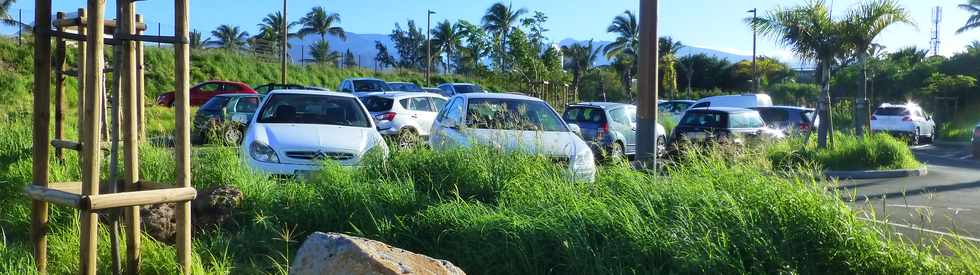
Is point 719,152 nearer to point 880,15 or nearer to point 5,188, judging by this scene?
point 5,188

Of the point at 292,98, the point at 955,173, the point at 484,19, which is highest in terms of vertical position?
the point at 484,19

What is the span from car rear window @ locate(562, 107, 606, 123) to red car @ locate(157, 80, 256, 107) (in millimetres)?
14078

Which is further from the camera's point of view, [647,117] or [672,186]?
[647,117]

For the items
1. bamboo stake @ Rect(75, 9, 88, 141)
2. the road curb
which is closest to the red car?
the road curb

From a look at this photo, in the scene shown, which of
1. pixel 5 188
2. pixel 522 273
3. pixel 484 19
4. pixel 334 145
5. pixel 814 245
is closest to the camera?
pixel 814 245

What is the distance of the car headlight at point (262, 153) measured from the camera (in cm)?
896

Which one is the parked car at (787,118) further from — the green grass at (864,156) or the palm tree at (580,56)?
the palm tree at (580,56)

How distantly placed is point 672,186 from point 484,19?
51765 mm

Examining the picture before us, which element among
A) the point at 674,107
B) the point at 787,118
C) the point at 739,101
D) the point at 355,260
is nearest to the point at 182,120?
the point at 355,260

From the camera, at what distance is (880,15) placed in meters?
16.0

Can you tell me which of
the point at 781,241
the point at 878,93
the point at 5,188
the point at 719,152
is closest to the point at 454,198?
the point at 719,152

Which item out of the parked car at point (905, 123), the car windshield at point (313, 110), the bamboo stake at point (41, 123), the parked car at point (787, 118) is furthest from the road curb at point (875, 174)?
the parked car at point (905, 123)

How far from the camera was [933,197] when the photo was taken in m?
7.72

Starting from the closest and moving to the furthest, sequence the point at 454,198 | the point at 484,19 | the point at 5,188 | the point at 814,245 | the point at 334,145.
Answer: the point at 814,245, the point at 454,198, the point at 5,188, the point at 334,145, the point at 484,19
